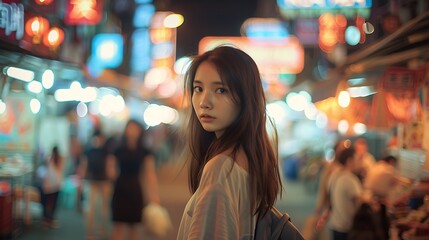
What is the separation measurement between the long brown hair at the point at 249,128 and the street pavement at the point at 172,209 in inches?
58.4

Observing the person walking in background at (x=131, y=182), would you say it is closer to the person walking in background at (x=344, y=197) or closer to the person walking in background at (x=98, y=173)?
the person walking in background at (x=98, y=173)

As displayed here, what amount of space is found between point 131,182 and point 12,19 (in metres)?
2.83

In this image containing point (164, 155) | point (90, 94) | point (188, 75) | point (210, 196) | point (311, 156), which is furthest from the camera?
point (164, 155)

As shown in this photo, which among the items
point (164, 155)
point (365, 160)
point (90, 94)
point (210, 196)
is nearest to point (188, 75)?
point (210, 196)

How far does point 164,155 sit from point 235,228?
24.6 meters

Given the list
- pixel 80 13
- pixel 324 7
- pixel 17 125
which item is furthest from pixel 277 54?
pixel 17 125

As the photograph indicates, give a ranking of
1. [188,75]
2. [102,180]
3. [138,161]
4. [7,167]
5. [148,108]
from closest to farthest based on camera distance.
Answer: [188,75] → [7,167] → [138,161] → [102,180] → [148,108]

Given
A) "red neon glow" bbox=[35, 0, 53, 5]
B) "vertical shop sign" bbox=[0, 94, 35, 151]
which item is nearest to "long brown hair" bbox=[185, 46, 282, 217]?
"vertical shop sign" bbox=[0, 94, 35, 151]

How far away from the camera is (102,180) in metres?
9.07

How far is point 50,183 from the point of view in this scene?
9.30 m

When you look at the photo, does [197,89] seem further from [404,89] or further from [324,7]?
[324,7]

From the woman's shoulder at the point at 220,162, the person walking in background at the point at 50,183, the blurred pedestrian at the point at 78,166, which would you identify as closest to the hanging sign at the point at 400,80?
the woman's shoulder at the point at 220,162

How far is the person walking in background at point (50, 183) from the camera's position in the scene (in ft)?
30.1

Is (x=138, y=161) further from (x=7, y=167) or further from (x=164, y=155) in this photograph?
(x=164, y=155)
